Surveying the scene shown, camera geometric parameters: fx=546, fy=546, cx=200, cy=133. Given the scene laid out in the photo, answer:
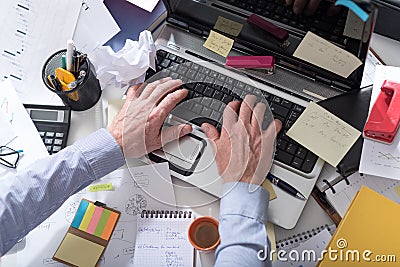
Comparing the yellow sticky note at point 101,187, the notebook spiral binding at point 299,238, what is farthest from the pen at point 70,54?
the notebook spiral binding at point 299,238

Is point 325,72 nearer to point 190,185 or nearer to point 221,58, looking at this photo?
point 221,58

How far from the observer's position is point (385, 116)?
3.24ft

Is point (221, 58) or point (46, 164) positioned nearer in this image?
point (46, 164)

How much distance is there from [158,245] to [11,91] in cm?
45

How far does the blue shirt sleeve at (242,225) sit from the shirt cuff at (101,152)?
8.3 inches

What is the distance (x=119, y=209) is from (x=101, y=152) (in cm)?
11

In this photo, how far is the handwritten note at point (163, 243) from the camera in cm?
A: 96

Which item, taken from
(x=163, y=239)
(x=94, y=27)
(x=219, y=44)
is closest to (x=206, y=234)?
(x=163, y=239)

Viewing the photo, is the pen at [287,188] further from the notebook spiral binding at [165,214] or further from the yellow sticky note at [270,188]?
the notebook spiral binding at [165,214]

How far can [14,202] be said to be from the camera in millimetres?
935

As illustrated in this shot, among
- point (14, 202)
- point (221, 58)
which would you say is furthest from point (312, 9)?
point (14, 202)

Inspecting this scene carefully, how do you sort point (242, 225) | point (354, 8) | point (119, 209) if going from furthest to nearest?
point (119, 209) → point (242, 225) → point (354, 8)

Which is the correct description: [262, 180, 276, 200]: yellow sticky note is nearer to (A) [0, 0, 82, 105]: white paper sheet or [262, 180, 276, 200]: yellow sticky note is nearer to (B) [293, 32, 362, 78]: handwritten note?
(B) [293, 32, 362, 78]: handwritten note

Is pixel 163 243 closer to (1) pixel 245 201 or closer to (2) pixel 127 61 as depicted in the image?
(1) pixel 245 201
